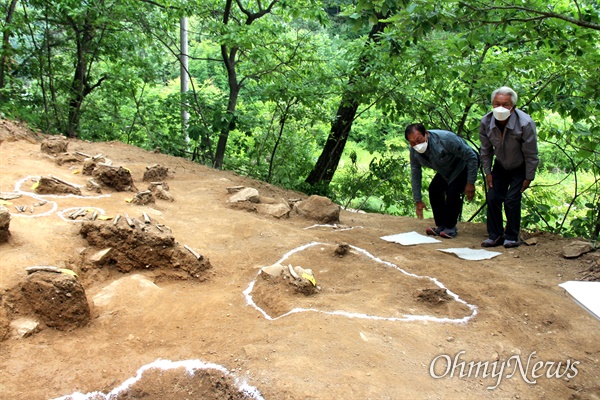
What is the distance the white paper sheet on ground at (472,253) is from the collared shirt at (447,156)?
2.43ft

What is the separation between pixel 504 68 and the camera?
525cm

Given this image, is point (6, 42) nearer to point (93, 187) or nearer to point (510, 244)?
point (93, 187)

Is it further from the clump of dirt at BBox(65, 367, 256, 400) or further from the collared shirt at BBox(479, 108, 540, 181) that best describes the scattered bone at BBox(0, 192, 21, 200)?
the collared shirt at BBox(479, 108, 540, 181)

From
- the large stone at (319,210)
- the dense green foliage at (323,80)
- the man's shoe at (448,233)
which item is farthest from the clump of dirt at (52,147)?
the man's shoe at (448,233)

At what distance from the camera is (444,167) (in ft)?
16.0

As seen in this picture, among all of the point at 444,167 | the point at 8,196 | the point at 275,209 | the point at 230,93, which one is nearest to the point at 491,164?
the point at 444,167

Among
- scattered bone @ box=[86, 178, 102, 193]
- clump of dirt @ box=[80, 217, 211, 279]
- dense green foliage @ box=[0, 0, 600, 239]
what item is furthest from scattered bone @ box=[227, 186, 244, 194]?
clump of dirt @ box=[80, 217, 211, 279]

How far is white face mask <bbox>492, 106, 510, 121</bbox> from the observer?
4.18 m

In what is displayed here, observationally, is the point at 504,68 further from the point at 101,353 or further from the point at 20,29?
the point at 20,29

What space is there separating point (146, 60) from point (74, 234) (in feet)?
22.6

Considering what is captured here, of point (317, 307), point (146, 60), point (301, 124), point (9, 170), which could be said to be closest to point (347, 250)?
point (317, 307)

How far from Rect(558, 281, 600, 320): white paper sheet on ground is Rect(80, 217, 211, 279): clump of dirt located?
248 cm

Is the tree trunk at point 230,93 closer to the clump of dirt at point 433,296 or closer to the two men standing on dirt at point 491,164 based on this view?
the two men standing on dirt at point 491,164

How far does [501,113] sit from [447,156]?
74 cm
